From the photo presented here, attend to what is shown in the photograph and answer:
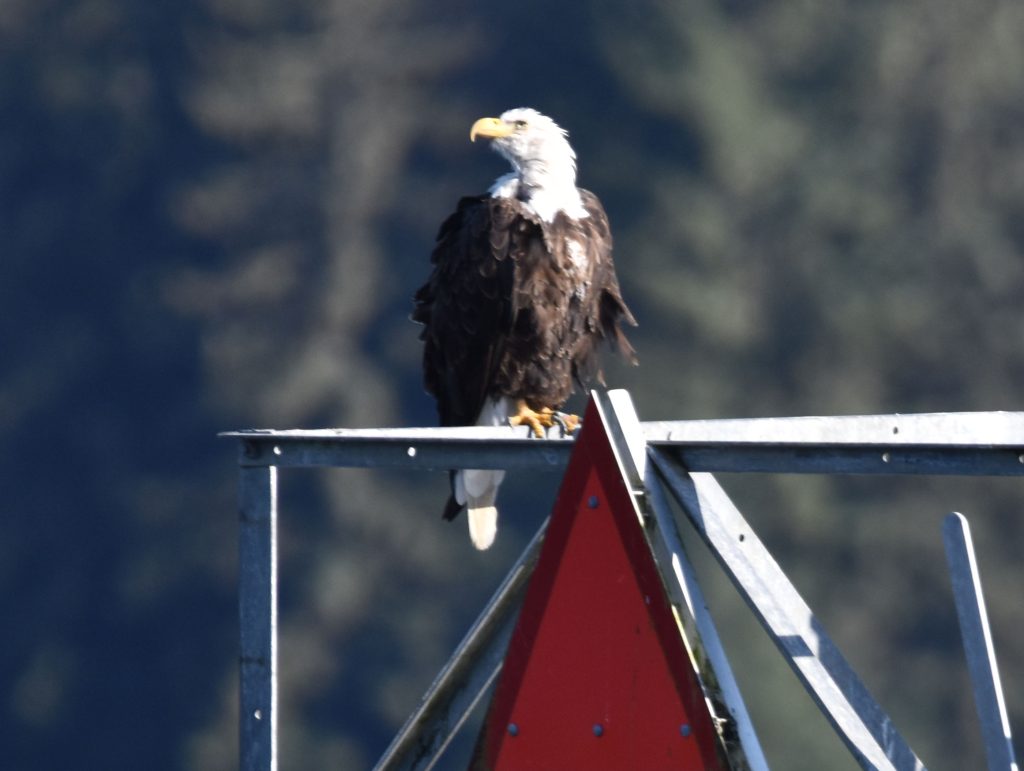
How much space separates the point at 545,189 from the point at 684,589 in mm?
2757

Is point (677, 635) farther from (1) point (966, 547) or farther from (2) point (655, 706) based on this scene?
(1) point (966, 547)

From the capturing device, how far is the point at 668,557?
2260 millimetres

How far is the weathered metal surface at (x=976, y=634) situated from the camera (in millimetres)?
2148

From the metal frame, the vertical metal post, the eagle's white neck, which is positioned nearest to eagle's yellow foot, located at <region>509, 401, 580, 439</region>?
the eagle's white neck

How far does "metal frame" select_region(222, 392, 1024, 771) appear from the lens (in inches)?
86.6

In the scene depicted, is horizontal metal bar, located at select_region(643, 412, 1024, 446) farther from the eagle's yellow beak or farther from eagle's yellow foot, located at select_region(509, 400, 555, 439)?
the eagle's yellow beak

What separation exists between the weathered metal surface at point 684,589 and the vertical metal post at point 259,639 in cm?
61

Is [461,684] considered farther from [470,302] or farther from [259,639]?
[470,302]

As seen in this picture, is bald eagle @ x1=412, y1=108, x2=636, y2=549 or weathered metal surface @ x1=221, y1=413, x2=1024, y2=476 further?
bald eagle @ x1=412, y1=108, x2=636, y2=549

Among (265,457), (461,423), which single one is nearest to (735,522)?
(265,457)

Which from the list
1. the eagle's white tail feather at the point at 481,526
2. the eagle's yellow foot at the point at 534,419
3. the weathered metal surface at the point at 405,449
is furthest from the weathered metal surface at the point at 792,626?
the eagle's white tail feather at the point at 481,526

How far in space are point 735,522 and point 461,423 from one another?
9.07ft

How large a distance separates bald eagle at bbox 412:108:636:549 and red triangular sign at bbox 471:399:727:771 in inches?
89.3

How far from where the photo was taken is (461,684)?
2.67m
